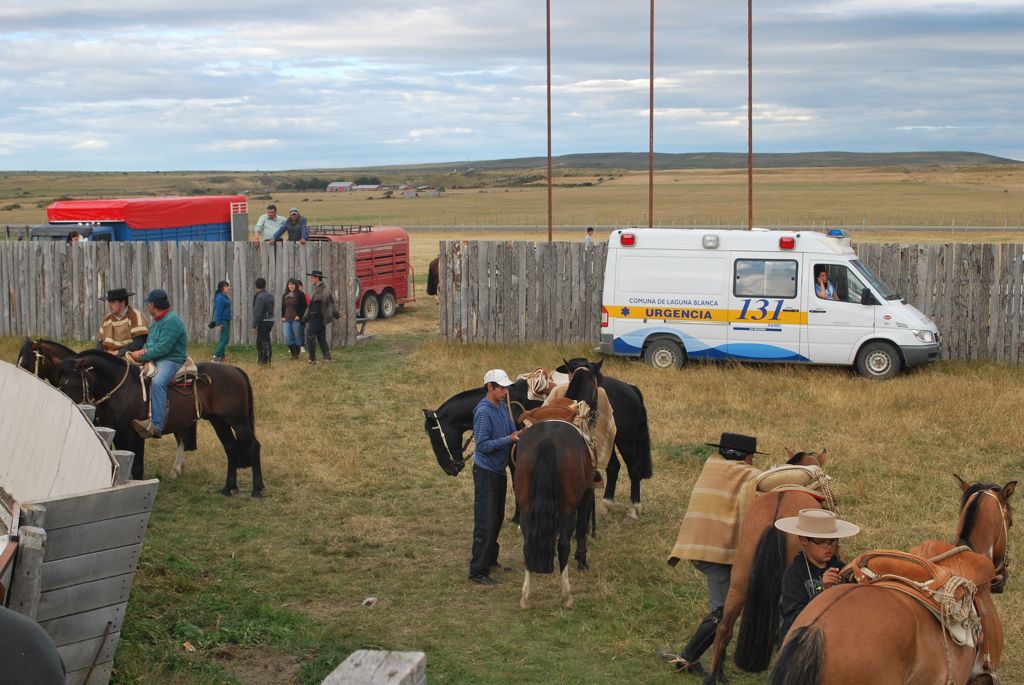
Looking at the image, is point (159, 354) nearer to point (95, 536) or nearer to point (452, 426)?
point (452, 426)

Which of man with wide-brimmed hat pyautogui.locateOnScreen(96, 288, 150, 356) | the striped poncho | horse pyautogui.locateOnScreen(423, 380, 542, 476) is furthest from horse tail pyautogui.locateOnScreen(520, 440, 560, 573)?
man with wide-brimmed hat pyautogui.locateOnScreen(96, 288, 150, 356)

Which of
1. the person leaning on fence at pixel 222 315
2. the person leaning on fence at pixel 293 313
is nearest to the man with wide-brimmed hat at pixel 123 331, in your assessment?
the person leaning on fence at pixel 222 315

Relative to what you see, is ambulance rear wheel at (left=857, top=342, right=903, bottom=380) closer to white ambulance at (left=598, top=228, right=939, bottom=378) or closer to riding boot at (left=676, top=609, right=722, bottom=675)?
white ambulance at (left=598, top=228, right=939, bottom=378)

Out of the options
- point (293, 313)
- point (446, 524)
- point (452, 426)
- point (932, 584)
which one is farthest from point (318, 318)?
point (932, 584)

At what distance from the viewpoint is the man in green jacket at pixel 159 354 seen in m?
11.5

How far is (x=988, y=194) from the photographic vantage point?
97312 millimetres

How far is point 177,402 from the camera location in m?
11.9

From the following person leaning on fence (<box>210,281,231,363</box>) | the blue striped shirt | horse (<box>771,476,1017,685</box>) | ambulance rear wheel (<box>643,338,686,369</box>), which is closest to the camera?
horse (<box>771,476,1017,685</box>)

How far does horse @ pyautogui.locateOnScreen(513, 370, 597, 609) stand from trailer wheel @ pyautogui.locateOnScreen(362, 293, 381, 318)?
1642cm

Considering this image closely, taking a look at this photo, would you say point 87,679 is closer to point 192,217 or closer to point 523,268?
point 523,268

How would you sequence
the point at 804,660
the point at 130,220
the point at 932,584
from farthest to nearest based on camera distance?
1. the point at 130,220
2. the point at 932,584
3. the point at 804,660

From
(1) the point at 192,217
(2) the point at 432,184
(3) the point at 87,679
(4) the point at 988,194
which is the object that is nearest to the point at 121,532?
(3) the point at 87,679

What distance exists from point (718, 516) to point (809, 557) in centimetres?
122

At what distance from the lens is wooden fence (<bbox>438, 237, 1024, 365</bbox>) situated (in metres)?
19.0
